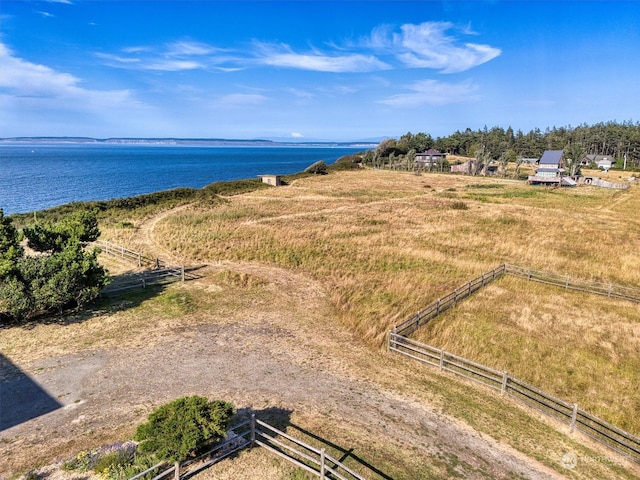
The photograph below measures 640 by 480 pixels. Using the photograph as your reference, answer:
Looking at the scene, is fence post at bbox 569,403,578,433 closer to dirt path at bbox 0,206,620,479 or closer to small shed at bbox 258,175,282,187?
dirt path at bbox 0,206,620,479

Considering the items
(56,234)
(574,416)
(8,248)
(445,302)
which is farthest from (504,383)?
(56,234)

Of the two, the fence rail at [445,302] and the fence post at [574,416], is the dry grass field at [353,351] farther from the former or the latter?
the fence rail at [445,302]

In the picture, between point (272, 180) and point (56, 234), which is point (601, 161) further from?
point (56, 234)

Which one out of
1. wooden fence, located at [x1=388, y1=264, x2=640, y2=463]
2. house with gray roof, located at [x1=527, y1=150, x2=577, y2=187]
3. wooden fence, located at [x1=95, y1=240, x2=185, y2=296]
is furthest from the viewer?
house with gray roof, located at [x1=527, y1=150, x2=577, y2=187]

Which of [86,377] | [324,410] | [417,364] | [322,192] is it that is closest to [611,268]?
[417,364]

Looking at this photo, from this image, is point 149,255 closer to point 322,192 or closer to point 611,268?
point 611,268

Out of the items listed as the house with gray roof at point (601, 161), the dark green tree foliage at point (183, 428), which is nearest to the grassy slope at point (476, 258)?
the dark green tree foliage at point (183, 428)

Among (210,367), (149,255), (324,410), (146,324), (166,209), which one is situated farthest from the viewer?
(166,209)

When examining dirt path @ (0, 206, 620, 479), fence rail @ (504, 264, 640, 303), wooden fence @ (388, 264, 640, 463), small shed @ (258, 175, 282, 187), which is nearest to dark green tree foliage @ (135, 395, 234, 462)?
dirt path @ (0, 206, 620, 479)
